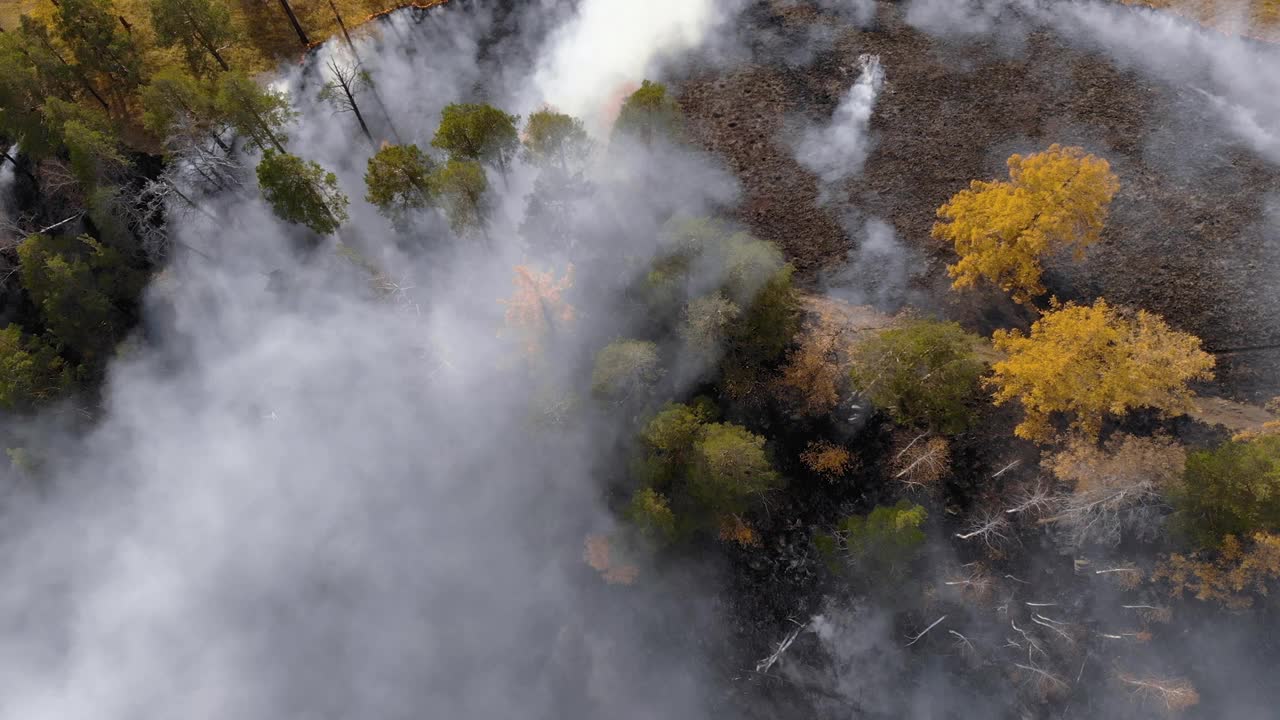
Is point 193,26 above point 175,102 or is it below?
above

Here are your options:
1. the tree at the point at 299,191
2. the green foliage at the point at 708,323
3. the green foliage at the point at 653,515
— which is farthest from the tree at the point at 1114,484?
the tree at the point at 299,191

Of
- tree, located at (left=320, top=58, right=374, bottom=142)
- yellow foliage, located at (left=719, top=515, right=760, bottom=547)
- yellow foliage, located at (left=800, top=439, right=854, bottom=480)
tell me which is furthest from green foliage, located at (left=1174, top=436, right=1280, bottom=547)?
tree, located at (left=320, top=58, right=374, bottom=142)

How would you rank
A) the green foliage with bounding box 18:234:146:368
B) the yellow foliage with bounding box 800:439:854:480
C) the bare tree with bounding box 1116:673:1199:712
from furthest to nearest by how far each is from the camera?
the green foliage with bounding box 18:234:146:368
the yellow foliage with bounding box 800:439:854:480
the bare tree with bounding box 1116:673:1199:712

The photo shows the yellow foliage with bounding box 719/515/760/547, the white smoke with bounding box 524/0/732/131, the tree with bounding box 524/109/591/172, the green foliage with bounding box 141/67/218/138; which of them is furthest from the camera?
the white smoke with bounding box 524/0/732/131

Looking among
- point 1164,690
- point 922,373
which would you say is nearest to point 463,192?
point 922,373

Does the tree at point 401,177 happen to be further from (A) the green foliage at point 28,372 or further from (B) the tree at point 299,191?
(A) the green foliage at point 28,372

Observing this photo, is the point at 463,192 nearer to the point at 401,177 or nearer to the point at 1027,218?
the point at 401,177

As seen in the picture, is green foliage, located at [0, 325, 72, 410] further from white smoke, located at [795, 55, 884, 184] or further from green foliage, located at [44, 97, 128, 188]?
white smoke, located at [795, 55, 884, 184]
